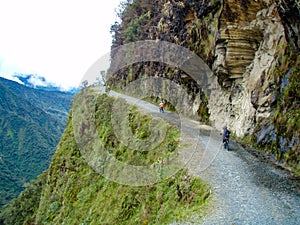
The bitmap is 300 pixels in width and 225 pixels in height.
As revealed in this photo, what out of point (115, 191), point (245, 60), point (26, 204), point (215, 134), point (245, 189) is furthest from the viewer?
point (26, 204)

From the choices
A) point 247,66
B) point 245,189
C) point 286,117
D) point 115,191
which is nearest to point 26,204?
point 115,191

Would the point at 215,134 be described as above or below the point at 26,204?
above

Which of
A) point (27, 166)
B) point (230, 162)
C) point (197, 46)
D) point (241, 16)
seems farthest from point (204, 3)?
point (27, 166)

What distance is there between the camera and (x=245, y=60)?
1975 centimetres

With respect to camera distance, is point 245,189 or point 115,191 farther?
point 115,191

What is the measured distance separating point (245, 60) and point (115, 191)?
13777 millimetres

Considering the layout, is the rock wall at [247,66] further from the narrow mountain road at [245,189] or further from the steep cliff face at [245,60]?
the narrow mountain road at [245,189]

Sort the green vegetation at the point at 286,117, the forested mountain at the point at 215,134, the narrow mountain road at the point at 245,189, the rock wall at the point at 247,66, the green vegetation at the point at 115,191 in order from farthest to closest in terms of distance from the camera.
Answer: the rock wall at the point at 247,66 < the green vegetation at the point at 286,117 < the green vegetation at the point at 115,191 < the forested mountain at the point at 215,134 < the narrow mountain road at the point at 245,189

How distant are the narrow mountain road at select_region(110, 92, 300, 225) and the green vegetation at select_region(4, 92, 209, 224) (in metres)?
0.74

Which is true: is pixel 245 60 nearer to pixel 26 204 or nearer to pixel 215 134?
pixel 215 134

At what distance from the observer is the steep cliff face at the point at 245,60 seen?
13711 mm

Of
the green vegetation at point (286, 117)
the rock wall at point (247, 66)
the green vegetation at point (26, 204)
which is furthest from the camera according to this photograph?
the green vegetation at point (26, 204)

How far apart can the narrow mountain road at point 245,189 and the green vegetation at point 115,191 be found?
29.0 inches

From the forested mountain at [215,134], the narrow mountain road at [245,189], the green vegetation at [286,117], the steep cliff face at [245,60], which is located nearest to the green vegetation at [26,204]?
the forested mountain at [215,134]
